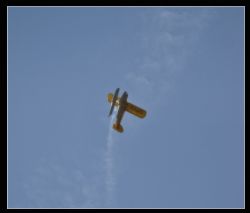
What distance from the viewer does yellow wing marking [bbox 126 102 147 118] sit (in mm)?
70625

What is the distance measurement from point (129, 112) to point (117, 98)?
10.9 feet

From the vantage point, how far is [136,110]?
70875 mm

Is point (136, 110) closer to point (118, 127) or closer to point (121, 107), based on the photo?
point (121, 107)

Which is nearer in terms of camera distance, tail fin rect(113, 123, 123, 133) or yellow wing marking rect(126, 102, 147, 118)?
yellow wing marking rect(126, 102, 147, 118)

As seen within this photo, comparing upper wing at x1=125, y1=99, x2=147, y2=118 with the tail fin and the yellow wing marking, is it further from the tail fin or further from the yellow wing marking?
the tail fin

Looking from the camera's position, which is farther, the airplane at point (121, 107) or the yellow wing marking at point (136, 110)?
the yellow wing marking at point (136, 110)

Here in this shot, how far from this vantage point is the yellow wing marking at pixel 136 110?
232 ft

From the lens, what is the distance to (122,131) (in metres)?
74.0

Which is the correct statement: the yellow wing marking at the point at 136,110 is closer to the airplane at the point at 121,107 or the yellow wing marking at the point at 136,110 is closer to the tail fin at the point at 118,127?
Result: the airplane at the point at 121,107

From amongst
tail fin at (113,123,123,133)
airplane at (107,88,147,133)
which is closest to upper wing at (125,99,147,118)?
airplane at (107,88,147,133)

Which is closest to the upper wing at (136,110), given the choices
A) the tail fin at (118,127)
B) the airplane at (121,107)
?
the airplane at (121,107)

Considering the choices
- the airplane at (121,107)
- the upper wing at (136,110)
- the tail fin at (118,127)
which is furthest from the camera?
the tail fin at (118,127)

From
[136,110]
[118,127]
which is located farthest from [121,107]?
[118,127]

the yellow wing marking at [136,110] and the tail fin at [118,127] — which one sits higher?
the yellow wing marking at [136,110]
